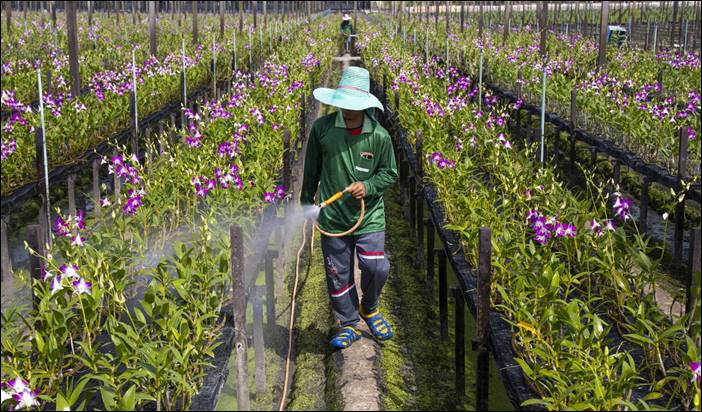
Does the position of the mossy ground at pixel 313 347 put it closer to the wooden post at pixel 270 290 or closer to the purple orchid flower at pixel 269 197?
the wooden post at pixel 270 290

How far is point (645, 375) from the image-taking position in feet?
12.6

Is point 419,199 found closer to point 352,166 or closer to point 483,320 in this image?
point 352,166

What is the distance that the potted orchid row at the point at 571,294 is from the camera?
3.35 meters

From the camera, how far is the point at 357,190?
4.26 metres

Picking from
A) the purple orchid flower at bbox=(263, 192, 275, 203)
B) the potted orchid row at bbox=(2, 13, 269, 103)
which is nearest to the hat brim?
the purple orchid flower at bbox=(263, 192, 275, 203)

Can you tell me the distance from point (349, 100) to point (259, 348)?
4.49ft

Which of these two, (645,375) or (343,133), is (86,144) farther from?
(645,375)

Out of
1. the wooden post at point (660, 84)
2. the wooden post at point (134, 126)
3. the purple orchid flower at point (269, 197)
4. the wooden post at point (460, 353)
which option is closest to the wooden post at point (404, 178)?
the purple orchid flower at point (269, 197)

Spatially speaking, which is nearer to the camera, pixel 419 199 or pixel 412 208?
pixel 419 199

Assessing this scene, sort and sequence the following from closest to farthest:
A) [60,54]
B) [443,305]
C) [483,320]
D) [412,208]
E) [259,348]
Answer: [483,320], [259,348], [443,305], [412,208], [60,54]

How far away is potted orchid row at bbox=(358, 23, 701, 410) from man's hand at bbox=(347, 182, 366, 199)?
2.73ft

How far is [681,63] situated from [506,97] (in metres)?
4.22

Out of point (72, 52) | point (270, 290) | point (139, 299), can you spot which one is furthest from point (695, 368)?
point (72, 52)

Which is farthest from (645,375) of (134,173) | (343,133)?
(134,173)
